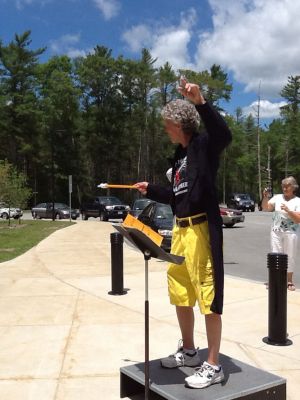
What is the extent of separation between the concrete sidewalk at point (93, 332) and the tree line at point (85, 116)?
2225 inches

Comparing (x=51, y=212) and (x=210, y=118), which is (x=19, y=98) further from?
(x=210, y=118)

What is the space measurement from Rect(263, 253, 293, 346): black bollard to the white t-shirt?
2.74 m

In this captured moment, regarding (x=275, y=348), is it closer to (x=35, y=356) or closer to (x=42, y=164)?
(x=35, y=356)

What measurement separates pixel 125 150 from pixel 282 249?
6163 centimetres

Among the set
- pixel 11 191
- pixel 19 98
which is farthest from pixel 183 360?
pixel 19 98

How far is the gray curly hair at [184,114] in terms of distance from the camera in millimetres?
3471

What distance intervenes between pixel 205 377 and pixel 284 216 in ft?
16.0

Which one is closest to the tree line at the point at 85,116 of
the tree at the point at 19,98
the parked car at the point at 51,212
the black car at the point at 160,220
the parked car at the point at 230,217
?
the tree at the point at 19,98

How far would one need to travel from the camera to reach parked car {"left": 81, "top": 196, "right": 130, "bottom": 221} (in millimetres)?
31109

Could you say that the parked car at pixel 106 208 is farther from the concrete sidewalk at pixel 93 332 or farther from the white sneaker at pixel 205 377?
the white sneaker at pixel 205 377

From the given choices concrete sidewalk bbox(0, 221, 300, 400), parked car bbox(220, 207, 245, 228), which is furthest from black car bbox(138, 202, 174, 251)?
parked car bbox(220, 207, 245, 228)

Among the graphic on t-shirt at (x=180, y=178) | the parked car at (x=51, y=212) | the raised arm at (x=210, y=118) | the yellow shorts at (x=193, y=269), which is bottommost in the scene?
the parked car at (x=51, y=212)

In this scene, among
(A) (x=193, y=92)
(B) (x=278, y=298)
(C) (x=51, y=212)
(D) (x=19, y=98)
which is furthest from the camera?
(D) (x=19, y=98)

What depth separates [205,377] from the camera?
3387 mm
